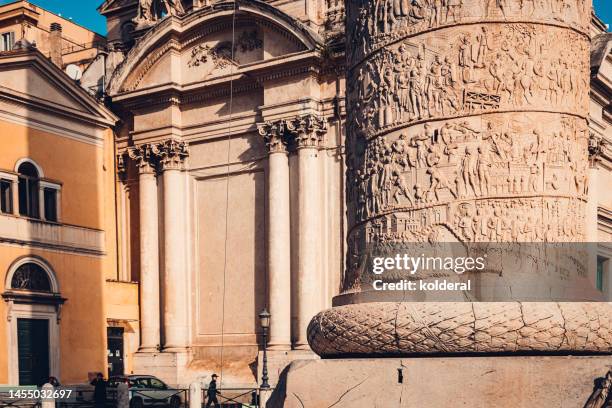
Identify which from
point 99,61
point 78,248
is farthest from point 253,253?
point 99,61

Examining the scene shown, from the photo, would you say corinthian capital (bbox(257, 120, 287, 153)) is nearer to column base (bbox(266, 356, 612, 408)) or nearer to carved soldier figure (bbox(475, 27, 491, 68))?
carved soldier figure (bbox(475, 27, 491, 68))

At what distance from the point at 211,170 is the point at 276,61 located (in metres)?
3.78

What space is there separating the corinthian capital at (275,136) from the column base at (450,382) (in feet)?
63.2

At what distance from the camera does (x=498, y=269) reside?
5.24m

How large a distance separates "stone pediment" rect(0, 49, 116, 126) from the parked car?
252 inches

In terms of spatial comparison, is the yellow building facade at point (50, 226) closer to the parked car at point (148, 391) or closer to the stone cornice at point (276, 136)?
the parked car at point (148, 391)

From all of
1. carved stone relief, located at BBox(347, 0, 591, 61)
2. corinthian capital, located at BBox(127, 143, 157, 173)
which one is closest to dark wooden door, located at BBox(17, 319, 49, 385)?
corinthian capital, located at BBox(127, 143, 157, 173)

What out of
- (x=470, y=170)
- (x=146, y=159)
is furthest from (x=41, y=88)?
(x=470, y=170)

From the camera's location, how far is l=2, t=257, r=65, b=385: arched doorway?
73.9 feet

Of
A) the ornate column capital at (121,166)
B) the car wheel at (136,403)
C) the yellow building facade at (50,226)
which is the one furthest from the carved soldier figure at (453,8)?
the ornate column capital at (121,166)

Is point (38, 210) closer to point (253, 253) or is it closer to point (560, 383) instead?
point (253, 253)

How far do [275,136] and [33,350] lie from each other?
24.2 feet

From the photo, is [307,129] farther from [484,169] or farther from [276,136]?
[484,169]

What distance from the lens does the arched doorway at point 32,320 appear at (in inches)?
887
